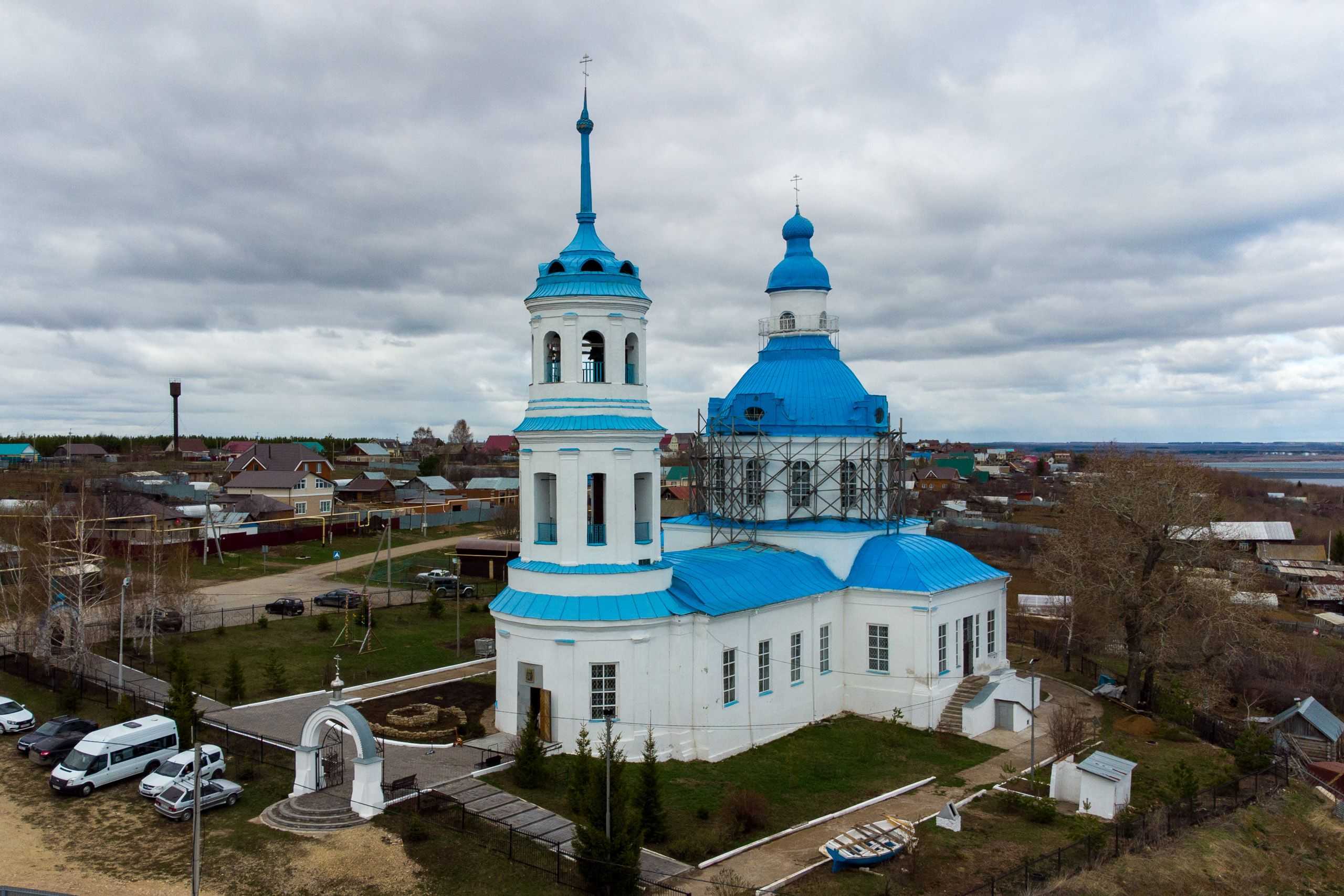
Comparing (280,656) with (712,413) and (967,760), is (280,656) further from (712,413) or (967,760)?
(967,760)

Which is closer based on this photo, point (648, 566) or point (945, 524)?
point (648, 566)

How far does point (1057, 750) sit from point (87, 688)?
2902 centimetres

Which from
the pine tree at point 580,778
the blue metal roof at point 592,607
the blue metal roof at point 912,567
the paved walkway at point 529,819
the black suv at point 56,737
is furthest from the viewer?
the blue metal roof at point 912,567

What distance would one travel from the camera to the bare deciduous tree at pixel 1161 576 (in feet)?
→ 103

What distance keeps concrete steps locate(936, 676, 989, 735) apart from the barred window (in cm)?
Result: 1104

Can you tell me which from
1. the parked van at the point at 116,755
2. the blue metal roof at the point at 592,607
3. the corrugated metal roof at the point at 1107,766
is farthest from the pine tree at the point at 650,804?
the parked van at the point at 116,755

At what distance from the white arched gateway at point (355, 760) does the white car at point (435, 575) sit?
99.7 ft

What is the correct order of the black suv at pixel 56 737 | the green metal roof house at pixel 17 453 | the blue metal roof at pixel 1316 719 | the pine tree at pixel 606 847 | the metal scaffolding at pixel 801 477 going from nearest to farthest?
the pine tree at pixel 606 847
the black suv at pixel 56 737
the blue metal roof at pixel 1316 719
the metal scaffolding at pixel 801 477
the green metal roof house at pixel 17 453

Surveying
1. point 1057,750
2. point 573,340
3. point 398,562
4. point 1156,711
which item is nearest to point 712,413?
point 573,340

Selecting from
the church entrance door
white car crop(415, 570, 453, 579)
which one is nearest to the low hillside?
the church entrance door

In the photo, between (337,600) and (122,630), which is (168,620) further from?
(122,630)

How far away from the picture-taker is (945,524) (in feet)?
265

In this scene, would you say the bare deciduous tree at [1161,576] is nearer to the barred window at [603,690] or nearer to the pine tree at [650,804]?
the barred window at [603,690]

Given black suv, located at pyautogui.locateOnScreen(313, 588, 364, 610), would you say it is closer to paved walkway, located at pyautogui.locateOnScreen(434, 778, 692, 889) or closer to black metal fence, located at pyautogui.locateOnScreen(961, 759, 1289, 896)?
paved walkway, located at pyautogui.locateOnScreen(434, 778, 692, 889)
